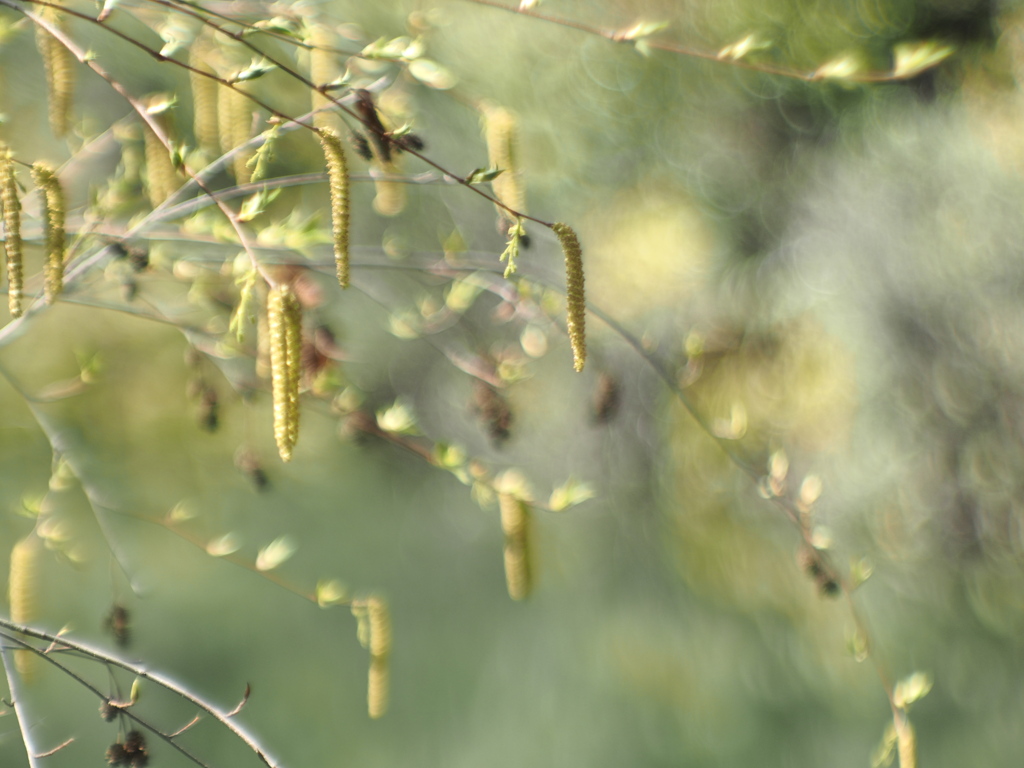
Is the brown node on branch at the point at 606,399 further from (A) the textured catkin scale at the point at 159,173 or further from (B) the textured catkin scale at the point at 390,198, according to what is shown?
(A) the textured catkin scale at the point at 159,173

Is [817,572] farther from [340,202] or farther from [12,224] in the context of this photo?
[12,224]

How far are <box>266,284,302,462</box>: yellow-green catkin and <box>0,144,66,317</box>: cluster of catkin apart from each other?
5.9 inches

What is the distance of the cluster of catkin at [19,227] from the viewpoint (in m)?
0.48

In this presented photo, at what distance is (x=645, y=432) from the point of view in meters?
2.50

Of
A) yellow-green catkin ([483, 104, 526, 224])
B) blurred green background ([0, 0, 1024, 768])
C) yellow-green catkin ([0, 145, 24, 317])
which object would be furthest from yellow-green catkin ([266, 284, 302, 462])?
blurred green background ([0, 0, 1024, 768])

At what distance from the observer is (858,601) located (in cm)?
212

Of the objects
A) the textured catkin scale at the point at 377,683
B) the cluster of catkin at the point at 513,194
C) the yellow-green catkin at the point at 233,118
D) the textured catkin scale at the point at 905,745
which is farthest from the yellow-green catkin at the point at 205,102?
the textured catkin scale at the point at 905,745

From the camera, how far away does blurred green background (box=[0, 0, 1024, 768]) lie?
199cm

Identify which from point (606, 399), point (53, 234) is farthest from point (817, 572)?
point (53, 234)

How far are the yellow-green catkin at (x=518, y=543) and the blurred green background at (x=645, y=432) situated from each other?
1.02 meters

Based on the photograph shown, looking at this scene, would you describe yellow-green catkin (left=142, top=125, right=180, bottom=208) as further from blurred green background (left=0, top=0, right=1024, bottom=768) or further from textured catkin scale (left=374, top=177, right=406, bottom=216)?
blurred green background (left=0, top=0, right=1024, bottom=768)

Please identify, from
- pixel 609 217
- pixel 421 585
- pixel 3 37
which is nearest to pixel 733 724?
→ pixel 421 585

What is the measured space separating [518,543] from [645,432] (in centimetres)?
171

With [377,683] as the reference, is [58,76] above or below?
above
